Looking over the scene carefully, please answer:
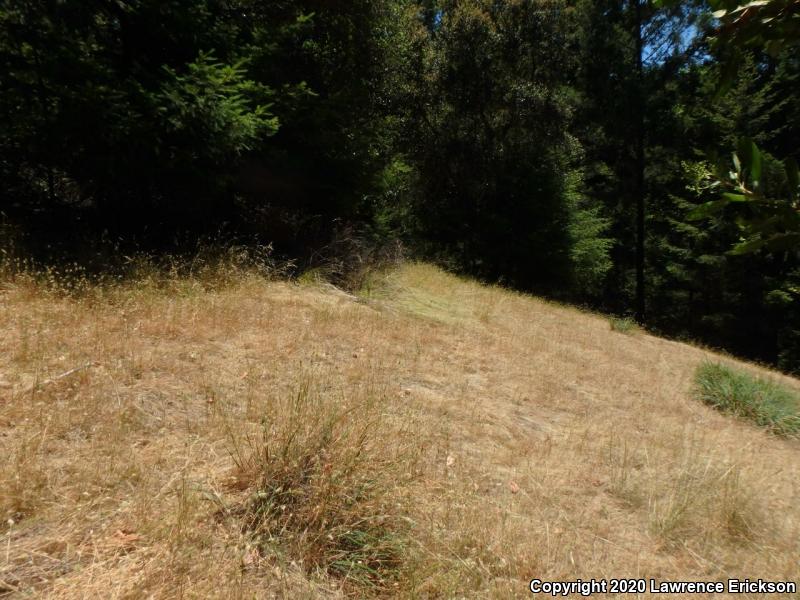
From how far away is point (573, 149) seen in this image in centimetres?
1734

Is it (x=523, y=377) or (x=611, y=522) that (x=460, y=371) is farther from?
(x=611, y=522)

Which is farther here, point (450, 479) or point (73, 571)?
point (450, 479)

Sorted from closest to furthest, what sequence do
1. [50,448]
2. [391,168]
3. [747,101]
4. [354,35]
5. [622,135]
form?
1. [50,448]
2. [354,35]
3. [391,168]
4. [747,101]
5. [622,135]

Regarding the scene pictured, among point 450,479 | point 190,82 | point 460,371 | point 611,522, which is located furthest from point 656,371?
point 190,82

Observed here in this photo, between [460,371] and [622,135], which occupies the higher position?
[622,135]

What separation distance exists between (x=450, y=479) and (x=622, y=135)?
21624mm

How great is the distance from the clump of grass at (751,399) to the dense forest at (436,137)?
193 centimetres

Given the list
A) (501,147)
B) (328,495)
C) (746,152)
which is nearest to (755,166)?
(746,152)

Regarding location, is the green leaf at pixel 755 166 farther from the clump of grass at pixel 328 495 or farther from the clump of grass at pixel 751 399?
the clump of grass at pixel 751 399

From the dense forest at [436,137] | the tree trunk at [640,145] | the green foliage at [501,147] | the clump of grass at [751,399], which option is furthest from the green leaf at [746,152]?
the tree trunk at [640,145]

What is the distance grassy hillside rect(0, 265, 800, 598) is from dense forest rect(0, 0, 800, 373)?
6.37 ft

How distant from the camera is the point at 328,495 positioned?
8.06ft

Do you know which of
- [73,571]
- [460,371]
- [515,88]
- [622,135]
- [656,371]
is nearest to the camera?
[73,571]

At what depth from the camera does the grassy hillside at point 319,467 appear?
84.7 inches
